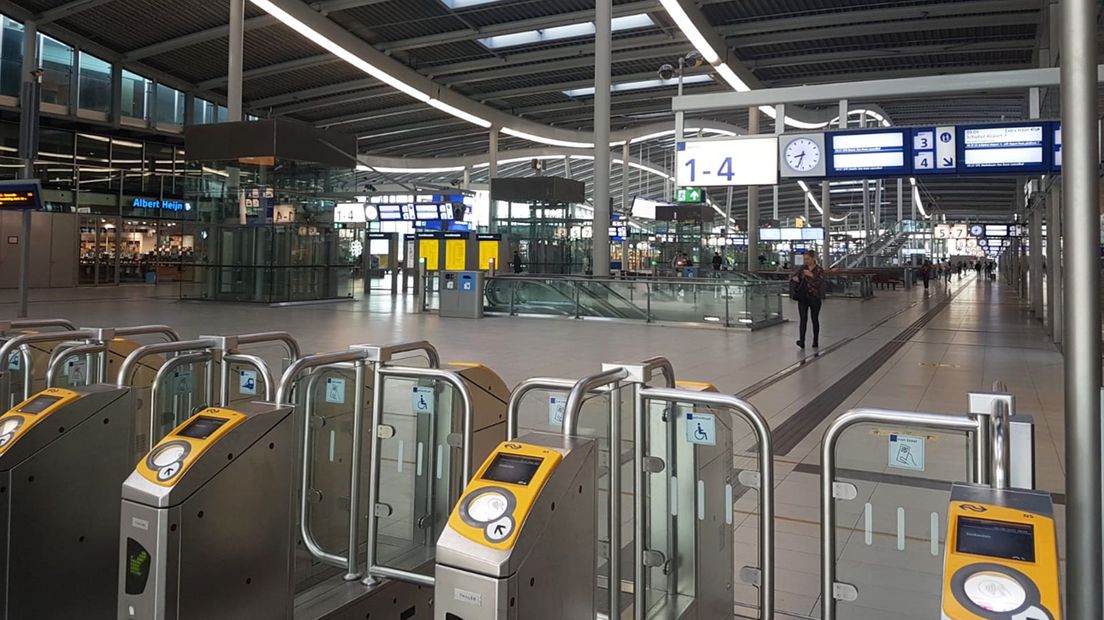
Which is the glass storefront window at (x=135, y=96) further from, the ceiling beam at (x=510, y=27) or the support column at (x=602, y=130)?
the support column at (x=602, y=130)

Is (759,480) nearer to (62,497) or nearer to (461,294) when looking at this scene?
(62,497)

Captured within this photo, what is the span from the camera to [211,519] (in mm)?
2584

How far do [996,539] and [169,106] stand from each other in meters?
32.9

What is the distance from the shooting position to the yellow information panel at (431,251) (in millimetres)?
29250

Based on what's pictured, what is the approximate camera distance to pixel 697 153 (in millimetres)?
11211

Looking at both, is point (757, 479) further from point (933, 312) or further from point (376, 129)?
point (376, 129)

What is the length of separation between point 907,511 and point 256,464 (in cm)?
238

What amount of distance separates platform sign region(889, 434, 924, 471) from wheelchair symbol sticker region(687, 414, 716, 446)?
624 mm

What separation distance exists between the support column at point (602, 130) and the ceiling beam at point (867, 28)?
21.5 ft

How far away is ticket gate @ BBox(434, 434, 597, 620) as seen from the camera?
6.88 feet

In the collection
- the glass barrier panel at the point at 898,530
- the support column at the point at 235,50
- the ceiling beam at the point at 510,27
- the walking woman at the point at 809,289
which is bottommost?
the glass barrier panel at the point at 898,530

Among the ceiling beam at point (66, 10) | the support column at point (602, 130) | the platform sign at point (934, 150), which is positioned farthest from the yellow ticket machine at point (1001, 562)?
the ceiling beam at point (66, 10)

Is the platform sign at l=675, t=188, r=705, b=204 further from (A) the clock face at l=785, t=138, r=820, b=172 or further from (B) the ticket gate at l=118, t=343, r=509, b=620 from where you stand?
(B) the ticket gate at l=118, t=343, r=509, b=620

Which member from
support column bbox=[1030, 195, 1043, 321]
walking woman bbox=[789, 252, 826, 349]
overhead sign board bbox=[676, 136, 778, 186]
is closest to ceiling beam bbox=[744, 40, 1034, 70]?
support column bbox=[1030, 195, 1043, 321]
